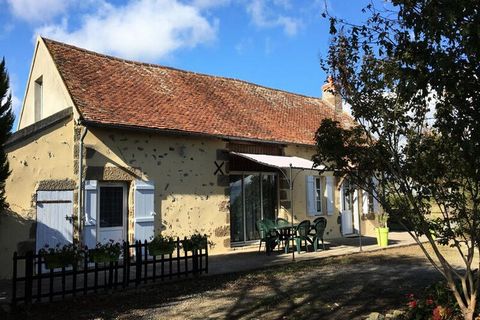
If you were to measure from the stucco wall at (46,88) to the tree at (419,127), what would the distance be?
7459mm

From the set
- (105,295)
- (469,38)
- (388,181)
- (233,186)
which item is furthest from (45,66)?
(469,38)

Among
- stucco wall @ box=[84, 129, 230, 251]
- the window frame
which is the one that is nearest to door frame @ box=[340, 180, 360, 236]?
the window frame

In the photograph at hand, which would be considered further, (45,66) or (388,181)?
(45,66)

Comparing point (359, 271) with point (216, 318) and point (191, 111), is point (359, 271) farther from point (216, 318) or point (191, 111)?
point (191, 111)

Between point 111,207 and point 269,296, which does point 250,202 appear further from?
point 269,296

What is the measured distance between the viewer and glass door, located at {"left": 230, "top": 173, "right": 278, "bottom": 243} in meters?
13.4

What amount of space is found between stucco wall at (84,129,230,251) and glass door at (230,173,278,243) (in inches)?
28.2

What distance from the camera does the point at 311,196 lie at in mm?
15000

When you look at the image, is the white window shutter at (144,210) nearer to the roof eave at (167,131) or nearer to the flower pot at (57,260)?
the roof eave at (167,131)

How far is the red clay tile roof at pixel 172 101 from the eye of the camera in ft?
36.3

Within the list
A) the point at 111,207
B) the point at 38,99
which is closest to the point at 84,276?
the point at 111,207

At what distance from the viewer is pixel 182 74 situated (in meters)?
15.5

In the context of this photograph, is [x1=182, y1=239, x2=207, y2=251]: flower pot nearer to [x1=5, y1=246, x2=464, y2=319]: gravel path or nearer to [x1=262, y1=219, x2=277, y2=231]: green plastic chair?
[x1=5, y1=246, x2=464, y2=319]: gravel path

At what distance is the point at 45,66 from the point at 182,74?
4724mm
